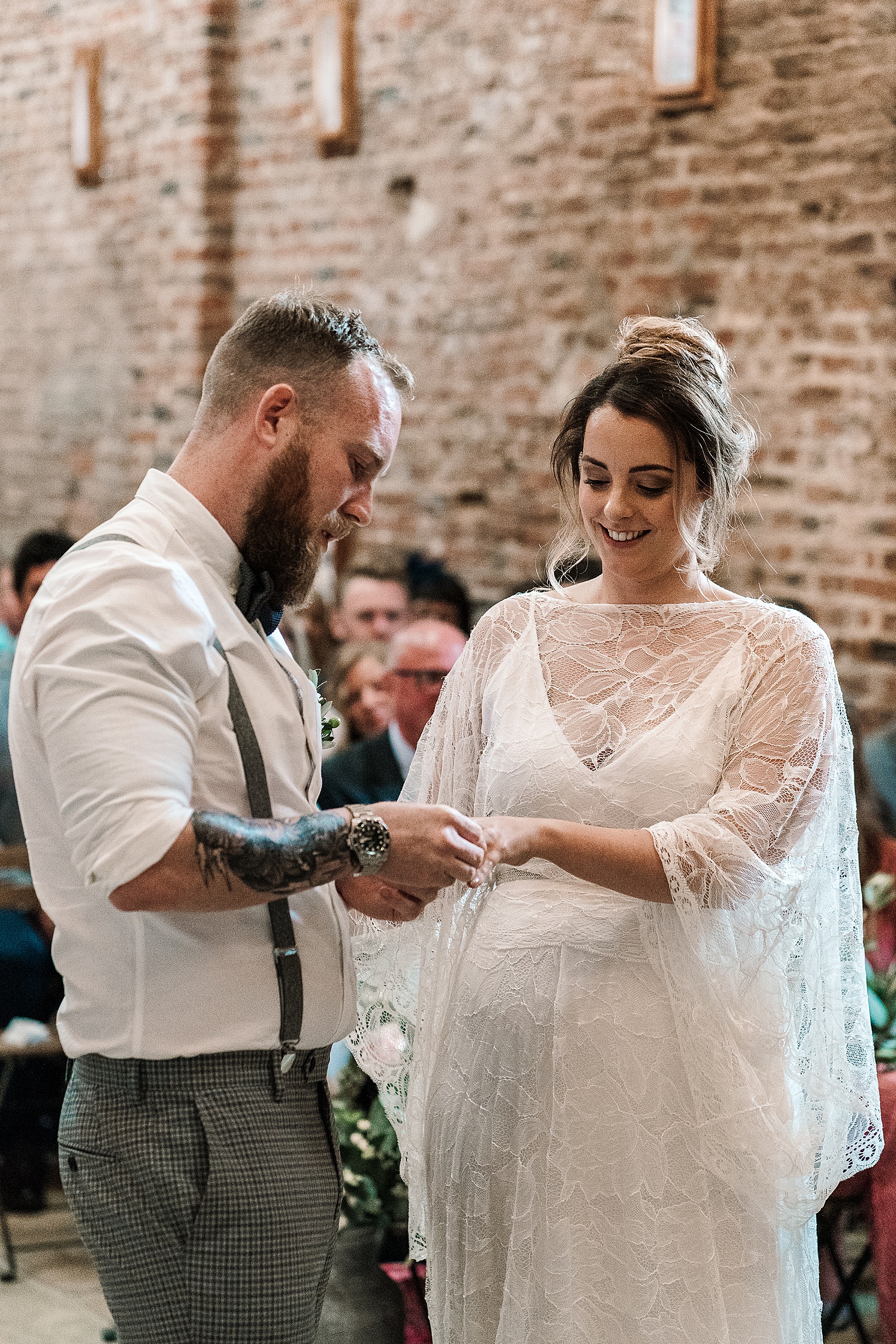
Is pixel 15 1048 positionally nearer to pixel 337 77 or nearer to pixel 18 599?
pixel 18 599

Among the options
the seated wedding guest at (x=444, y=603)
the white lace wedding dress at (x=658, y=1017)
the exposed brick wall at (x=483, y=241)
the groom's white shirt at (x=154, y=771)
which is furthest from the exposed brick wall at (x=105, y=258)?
the groom's white shirt at (x=154, y=771)

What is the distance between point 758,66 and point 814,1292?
12.7 feet

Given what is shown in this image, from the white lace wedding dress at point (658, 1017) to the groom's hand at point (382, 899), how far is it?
10.2 inches

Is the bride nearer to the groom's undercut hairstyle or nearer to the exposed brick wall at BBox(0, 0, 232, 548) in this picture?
the groom's undercut hairstyle

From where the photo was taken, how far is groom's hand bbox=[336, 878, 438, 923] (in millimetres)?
2037

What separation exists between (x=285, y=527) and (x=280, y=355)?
0.20 metres

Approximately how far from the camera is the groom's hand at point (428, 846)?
5.53ft

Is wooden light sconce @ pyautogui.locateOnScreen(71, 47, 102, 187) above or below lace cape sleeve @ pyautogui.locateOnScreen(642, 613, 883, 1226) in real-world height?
above

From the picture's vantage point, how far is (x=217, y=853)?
59.4 inches

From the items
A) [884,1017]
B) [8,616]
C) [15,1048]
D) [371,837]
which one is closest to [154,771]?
[371,837]

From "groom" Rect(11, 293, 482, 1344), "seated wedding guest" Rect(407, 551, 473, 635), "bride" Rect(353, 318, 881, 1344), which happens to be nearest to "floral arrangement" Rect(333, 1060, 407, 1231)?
"bride" Rect(353, 318, 881, 1344)

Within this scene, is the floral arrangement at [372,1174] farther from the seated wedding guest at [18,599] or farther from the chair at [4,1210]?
the seated wedding guest at [18,599]

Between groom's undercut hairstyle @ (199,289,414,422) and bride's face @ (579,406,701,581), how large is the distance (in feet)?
1.93

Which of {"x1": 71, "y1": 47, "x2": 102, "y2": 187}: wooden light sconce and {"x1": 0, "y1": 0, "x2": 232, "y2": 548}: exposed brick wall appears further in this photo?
{"x1": 71, "y1": 47, "x2": 102, "y2": 187}: wooden light sconce
